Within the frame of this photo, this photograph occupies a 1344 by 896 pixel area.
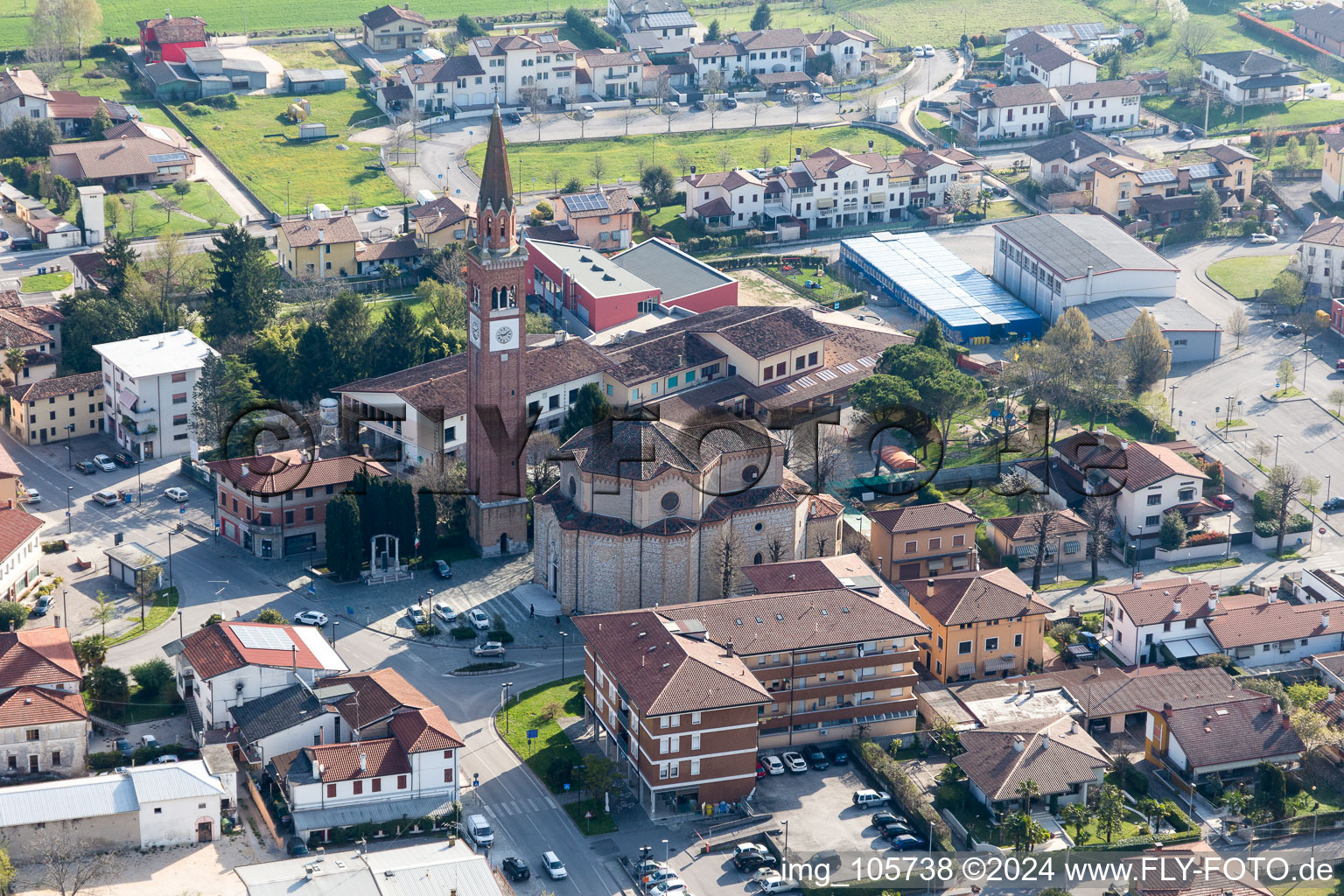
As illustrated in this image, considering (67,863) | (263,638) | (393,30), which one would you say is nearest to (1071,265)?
(263,638)

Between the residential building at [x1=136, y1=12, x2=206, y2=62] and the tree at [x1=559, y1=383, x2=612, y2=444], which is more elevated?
the residential building at [x1=136, y1=12, x2=206, y2=62]

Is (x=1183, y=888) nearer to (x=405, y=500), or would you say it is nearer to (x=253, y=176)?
(x=405, y=500)

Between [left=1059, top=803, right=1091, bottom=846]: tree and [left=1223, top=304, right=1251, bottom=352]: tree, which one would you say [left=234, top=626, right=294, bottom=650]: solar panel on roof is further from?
[left=1223, top=304, right=1251, bottom=352]: tree

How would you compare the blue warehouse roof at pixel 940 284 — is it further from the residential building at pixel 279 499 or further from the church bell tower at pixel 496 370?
the residential building at pixel 279 499

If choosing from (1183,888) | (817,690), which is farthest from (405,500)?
(1183,888)

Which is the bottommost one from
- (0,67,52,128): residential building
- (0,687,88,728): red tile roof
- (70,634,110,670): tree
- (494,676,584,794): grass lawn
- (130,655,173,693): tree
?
(494,676,584,794): grass lawn

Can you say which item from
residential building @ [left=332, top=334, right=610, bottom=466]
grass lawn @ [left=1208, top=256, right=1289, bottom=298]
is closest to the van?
residential building @ [left=332, top=334, right=610, bottom=466]
